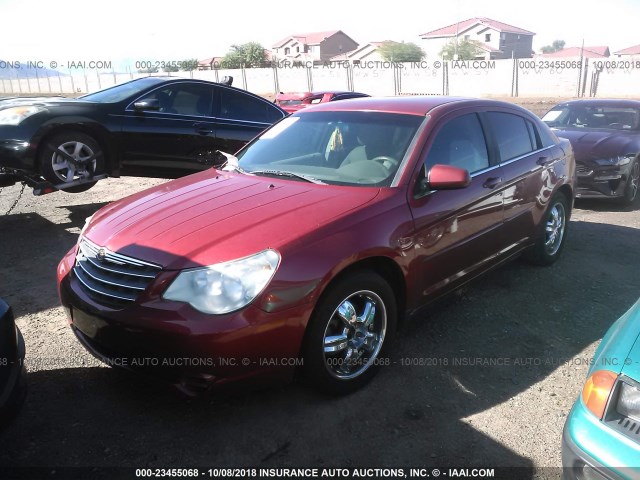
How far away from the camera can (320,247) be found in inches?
107

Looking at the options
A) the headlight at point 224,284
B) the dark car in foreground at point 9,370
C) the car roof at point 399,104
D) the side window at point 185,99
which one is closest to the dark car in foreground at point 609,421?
the headlight at point 224,284

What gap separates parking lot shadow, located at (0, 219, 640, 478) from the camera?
258 cm

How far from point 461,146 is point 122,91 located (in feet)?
15.7

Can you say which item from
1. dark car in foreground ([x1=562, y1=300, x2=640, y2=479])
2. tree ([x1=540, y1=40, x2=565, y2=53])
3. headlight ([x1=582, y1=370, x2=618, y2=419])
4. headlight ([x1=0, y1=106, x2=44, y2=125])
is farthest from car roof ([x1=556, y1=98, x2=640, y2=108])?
tree ([x1=540, y1=40, x2=565, y2=53])

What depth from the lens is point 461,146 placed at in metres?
3.88

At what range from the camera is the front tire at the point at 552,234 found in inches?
193

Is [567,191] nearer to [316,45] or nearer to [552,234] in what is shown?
[552,234]

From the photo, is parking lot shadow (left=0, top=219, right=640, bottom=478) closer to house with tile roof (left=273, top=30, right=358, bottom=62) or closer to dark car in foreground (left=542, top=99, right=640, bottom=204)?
dark car in foreground (left=542, top=99, right=640, bottom=204)

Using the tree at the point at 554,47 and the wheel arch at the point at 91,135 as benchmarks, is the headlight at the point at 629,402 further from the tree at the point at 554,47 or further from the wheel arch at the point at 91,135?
the tree at the point at 554,47

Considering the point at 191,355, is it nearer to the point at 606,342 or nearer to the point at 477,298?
the point at 606,342

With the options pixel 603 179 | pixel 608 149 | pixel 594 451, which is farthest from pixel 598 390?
pixel 608 149

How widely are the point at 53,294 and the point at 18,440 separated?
193cm

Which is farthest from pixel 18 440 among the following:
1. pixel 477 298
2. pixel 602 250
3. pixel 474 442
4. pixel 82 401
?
pixel 602 250

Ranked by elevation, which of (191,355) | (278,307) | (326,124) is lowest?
(191,355)
